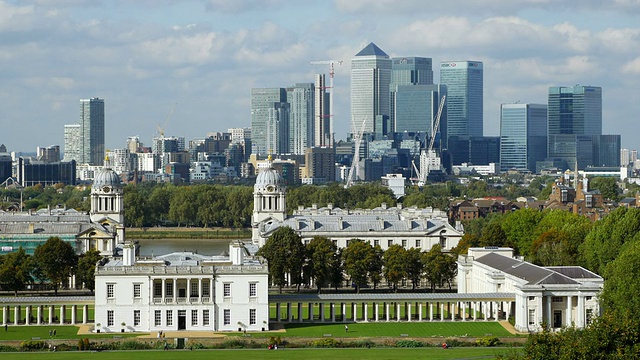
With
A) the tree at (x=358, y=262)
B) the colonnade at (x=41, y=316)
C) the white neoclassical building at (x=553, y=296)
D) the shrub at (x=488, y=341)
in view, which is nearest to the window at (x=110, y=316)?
the colonnade at (x=41, y=316)

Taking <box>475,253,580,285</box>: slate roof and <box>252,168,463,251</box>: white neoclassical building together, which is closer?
<box>475,253,580,285</box>: slate roof

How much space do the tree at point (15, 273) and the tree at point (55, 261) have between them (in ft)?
2.88

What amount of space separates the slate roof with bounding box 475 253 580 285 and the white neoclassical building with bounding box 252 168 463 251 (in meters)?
22.0

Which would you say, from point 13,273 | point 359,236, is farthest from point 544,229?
point 13,273

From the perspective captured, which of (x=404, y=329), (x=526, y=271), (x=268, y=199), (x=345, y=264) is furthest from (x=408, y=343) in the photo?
(x=268, y=199)

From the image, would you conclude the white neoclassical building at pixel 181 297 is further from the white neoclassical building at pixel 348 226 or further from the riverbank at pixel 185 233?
the riverbank at pixel 185 233

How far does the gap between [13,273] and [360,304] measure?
77.2ft

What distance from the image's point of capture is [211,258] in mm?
84625

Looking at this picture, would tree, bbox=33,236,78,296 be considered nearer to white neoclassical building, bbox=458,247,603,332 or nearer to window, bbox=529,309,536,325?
white neoclassical building, bbox=458,247,603,332

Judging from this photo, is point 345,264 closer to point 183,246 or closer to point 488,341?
point 488,341

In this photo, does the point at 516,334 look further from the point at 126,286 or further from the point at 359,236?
the point at 359,236

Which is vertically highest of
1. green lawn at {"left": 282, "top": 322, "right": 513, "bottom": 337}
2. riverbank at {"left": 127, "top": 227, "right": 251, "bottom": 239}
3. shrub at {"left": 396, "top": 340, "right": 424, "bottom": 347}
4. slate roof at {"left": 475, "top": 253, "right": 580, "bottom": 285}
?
slate roof at {"left": 475, "top": 253, "right": 580, "bottom": 285}

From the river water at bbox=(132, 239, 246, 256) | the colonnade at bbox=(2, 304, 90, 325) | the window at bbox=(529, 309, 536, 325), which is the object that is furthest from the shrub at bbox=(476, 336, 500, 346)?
the river water at bbox=(132, 239, 246, 256)

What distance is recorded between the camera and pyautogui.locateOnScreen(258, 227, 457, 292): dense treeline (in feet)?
321
